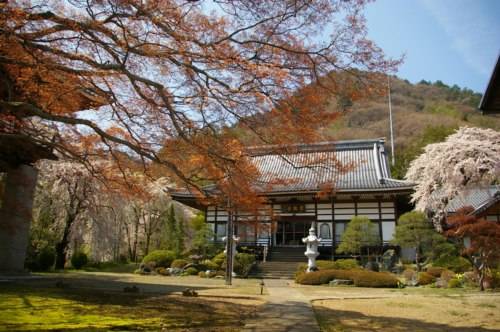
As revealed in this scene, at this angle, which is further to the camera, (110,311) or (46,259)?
(46,259)

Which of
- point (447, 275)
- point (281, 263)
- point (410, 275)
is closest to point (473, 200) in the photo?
point (410, 275)

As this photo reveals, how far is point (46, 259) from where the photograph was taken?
59.5 ft

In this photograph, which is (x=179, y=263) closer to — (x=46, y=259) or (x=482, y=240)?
(x=46, y=259)

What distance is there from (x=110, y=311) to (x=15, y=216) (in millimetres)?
6232

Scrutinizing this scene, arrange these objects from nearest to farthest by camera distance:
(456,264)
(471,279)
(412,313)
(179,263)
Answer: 1. (412,313)
2. (471,279)
3. (456,264)
4. (179,263)

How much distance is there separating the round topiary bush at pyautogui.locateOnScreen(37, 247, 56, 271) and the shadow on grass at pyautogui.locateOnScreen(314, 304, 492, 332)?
14.6 metres

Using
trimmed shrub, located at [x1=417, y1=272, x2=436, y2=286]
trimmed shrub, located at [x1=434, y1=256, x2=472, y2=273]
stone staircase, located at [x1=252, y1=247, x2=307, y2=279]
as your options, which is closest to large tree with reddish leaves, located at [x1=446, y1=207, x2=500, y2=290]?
trimmed shrub, located at [x1=417, y1=272, x2=436, y2=286]

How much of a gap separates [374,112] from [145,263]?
44.7 metres

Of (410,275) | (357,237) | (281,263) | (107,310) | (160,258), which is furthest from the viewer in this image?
(281,263)

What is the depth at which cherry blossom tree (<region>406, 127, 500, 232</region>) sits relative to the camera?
16.5 meters

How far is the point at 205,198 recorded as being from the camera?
353 inches

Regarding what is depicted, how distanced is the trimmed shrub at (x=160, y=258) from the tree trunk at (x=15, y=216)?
27.5 ft

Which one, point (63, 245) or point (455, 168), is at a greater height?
point (455, 168)

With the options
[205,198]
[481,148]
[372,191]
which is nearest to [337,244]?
[372,191]
